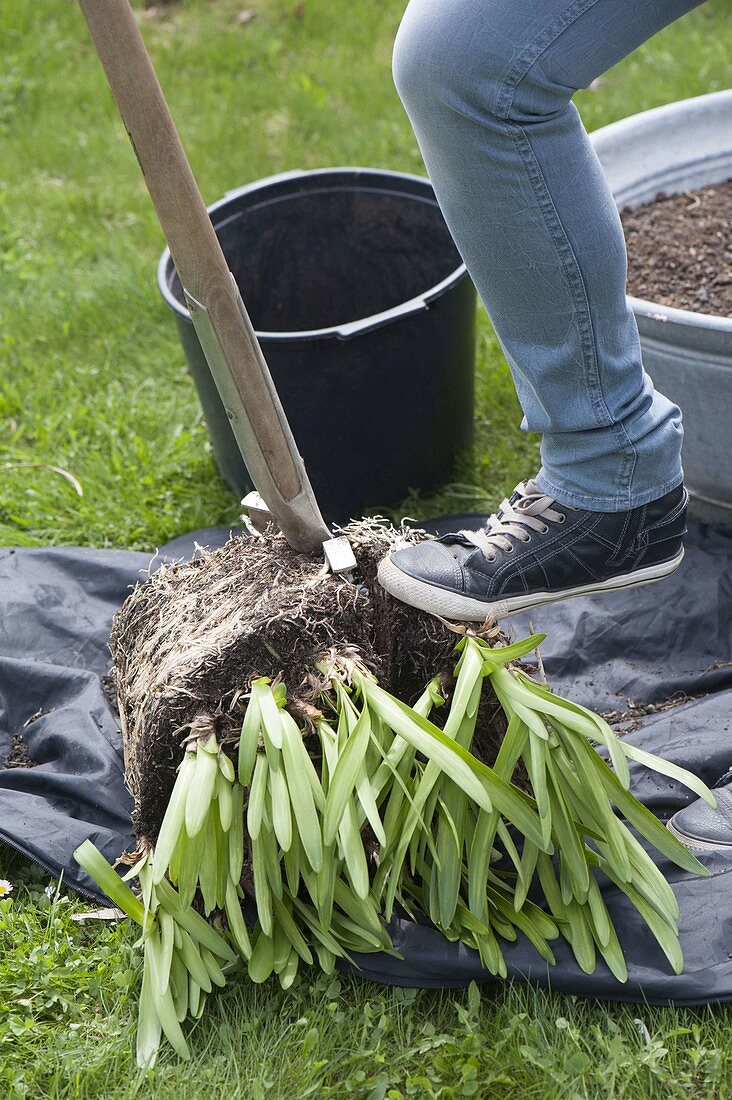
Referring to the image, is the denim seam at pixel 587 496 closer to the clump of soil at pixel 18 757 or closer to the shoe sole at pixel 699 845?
the shoe sole at pixel 699 845

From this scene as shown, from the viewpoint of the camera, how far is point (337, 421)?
224cm

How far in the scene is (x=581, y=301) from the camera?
52.7 inches

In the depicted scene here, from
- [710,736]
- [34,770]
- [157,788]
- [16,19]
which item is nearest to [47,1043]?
[157,788]

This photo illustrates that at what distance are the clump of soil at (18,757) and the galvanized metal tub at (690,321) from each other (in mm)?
1435

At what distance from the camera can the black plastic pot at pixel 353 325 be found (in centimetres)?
216

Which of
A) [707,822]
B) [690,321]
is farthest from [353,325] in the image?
[707,822]

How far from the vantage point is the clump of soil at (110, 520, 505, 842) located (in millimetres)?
1486

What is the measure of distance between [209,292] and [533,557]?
24.2 inches

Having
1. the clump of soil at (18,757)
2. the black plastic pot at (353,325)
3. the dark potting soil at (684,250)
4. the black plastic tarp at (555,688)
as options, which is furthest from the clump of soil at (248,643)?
the dark potting soil at (684,250)

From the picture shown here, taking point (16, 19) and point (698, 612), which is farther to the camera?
point (16, 19)

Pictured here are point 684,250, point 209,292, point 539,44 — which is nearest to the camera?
point 539,44

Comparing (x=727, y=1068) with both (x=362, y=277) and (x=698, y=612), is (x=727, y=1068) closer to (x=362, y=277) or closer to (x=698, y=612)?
(x=698, y=612)

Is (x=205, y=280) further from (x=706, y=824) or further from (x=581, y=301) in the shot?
(x=706, y=824)

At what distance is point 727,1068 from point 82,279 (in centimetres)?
287
